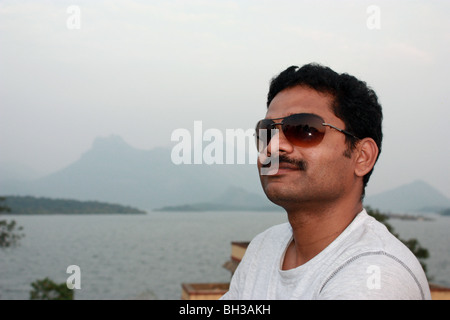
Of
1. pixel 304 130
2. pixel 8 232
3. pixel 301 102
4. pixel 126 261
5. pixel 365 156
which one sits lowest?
pixel 126 261

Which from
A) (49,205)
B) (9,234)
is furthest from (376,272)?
(49,205)

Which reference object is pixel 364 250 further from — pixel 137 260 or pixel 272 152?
pixel 137 260

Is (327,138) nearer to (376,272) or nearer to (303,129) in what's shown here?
(303,129)

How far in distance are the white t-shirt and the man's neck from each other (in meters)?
0.09

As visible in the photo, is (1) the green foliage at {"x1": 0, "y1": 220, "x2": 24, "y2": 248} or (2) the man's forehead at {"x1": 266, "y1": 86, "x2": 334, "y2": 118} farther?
(1) the green foliage at {"x1": 0, "y1": 220, "x2": 24, "y2": 248}

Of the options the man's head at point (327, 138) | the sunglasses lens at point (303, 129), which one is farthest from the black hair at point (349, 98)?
the sunglasses lens at point (303, 129)

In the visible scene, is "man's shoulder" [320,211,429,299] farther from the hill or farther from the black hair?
the hill

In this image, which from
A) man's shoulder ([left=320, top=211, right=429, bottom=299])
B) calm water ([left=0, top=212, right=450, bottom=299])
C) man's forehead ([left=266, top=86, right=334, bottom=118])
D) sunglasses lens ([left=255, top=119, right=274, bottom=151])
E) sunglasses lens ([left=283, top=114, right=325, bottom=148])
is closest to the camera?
man's shoulder ([left=320, top=211, right=429, bottom=299])

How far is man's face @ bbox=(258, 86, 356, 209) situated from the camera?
2111 millimetres

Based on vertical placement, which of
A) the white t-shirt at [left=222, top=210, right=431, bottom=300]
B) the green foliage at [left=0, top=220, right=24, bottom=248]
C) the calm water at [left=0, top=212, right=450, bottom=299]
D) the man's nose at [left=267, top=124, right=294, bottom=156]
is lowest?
the calm water at [left=0, top=212, right=450, bottom=299]

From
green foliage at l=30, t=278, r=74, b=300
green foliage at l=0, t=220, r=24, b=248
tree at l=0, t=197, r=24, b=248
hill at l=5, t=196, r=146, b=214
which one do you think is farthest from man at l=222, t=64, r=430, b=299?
hill at l=5, t=196, r=146, b=214

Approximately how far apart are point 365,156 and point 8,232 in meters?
37.5

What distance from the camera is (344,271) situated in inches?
69.0
